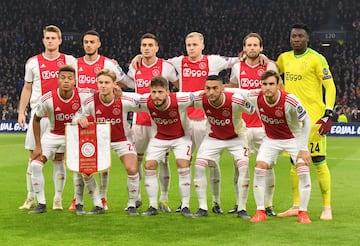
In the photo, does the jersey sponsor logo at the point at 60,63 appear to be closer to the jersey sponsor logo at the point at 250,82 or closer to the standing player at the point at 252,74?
the standing player at the point at 252,74

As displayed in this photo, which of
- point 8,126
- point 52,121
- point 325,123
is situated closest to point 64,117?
point 52,121

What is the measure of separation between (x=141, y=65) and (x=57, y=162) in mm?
1638

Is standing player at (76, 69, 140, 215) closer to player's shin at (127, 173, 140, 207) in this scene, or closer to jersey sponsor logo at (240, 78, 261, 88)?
player's shin at (127, 173, 140, 207)

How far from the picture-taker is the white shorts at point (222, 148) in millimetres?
7957

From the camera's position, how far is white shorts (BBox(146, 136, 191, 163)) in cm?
804

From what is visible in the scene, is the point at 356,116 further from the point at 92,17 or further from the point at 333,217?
the point at 333,217

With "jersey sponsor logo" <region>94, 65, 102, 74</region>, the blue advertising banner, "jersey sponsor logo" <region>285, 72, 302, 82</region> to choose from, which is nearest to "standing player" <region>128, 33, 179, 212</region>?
"jersey sponsor logo" <region>94, 65, 102, 74</region>

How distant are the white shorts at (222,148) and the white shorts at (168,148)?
0.16 metres

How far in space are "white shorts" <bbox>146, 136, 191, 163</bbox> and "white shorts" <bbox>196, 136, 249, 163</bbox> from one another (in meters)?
Answer: 0.16

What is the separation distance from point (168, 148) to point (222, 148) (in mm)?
648

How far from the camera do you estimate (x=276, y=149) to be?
7.71 m

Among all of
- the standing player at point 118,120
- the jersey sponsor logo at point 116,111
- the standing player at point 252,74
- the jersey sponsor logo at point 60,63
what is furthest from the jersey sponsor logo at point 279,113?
the jersey sponsor logo at point 60,63

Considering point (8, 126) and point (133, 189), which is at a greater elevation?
point (133, 189)

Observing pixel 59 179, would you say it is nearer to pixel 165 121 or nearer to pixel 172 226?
pixel 165 121
